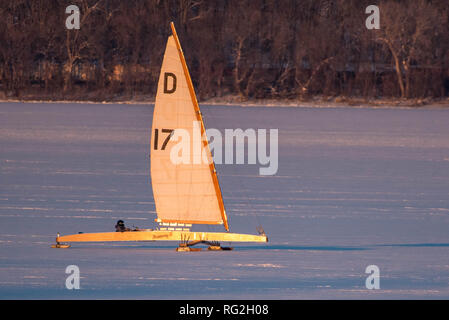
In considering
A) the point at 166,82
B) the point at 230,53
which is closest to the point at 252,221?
the point at 166,82

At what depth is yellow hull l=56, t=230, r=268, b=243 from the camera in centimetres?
1223

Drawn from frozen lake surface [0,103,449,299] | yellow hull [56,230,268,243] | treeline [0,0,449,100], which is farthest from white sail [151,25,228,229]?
treeline [0,0,449,100]

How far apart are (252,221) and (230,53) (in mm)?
42547

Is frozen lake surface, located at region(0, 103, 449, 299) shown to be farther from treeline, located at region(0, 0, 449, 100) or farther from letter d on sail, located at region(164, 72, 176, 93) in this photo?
treeline, located at region(0, 0, 449, 100)

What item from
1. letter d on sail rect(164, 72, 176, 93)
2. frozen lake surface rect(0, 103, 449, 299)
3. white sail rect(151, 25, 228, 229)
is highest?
letter d on sail rect(164, 72, 176, 93)

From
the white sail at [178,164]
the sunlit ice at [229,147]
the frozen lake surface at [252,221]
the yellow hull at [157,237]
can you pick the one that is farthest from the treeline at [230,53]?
the yellow hull at [157,237]

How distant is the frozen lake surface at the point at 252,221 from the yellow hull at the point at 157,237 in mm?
165

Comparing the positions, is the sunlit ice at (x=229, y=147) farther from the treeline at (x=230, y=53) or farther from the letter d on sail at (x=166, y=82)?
the treeline at (x=230, y=53)

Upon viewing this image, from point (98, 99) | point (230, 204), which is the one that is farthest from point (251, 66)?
point (230, 204)

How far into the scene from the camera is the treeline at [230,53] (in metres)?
52.2

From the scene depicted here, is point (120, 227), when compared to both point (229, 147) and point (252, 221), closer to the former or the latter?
point (252, 221)

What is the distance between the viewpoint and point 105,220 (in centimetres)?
1393

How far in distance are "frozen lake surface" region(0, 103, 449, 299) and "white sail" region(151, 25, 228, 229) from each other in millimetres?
586
